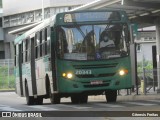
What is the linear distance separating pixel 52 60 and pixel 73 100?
13.1ft

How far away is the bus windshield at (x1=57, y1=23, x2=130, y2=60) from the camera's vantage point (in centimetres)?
1892

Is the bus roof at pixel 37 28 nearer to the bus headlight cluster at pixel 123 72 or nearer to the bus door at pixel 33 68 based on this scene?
the bus door at pixel 33 68

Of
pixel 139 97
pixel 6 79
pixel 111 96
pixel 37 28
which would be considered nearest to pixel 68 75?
pixel 111 96

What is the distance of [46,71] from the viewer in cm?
2025

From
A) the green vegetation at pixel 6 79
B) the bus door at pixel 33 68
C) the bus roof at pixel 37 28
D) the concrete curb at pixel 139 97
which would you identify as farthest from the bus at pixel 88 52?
the green vegetation at pixel 6 79

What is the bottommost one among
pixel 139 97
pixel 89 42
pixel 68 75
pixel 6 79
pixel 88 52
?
pixel 6 79

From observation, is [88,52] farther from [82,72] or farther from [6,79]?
[6,79]

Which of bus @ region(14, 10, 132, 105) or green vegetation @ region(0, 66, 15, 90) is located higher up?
bus @ region(14, 10, 132, 105)

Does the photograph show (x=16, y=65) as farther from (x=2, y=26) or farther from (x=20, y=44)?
Result: (x=2, y=26)

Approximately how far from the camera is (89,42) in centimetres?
1900

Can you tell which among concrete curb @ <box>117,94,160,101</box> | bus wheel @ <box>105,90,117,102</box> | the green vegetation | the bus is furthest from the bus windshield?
the green vegetation

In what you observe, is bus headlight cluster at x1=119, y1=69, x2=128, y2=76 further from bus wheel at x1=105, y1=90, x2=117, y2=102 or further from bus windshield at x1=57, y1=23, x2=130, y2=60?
bus wheel at x1=105, y1=90, x2=117, y2=102

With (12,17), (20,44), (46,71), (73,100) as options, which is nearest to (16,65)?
(20,44)

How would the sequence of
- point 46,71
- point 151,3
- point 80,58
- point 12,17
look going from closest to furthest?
point 80,58 → point 46,71 → point 151,3 → point 12,17
